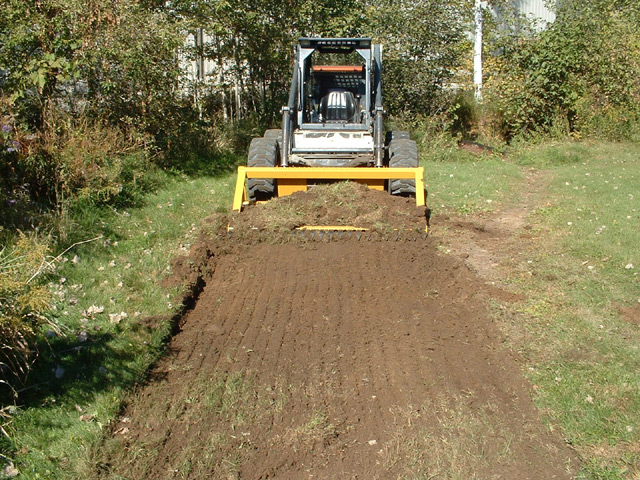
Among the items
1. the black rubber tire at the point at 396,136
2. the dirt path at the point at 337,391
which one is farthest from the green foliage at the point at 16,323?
the black rubber tire at the point at 396,136

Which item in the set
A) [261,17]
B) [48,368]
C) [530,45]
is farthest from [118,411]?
[530,45]

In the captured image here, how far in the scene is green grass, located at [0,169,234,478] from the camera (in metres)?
4.27

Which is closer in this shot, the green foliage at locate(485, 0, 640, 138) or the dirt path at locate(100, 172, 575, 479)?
the dirt path at locate(100, 172, 575, 479)

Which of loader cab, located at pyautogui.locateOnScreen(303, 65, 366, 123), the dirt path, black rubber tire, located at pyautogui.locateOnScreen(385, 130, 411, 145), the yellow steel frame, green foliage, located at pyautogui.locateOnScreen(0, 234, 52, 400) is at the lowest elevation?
the dirt path

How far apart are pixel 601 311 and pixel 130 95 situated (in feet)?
27.3

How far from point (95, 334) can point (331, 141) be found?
5.45m

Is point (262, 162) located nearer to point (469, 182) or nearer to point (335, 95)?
point (335, 95)

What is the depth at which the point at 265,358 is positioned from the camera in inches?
219

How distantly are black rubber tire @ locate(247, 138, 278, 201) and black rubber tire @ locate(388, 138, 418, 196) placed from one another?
1766 mm

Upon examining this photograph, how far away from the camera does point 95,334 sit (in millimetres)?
5688

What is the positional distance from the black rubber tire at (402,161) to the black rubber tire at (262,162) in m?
1.77

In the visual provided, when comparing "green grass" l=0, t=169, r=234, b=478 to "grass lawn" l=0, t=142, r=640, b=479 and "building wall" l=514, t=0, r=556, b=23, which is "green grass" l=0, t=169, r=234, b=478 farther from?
"building wall" l=514, t=0, r=556, b=23

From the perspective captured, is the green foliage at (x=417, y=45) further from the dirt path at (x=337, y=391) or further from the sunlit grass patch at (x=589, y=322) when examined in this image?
the dirt path at (x=337, y=391)

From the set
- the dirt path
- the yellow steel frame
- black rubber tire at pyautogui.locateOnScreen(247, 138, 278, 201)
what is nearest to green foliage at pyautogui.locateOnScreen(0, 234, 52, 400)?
the dirt path
